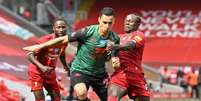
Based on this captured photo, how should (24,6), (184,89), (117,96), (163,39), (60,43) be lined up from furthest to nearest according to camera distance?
(163,39), (24,6), (184,89), (117,96), (60,43)

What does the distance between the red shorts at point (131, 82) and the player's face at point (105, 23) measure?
1.18 meters

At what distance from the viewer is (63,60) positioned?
11.9 m

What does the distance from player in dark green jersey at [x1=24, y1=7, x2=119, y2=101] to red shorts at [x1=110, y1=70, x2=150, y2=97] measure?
1.91ft

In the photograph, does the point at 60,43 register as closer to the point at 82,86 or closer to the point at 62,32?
the point at 82,86

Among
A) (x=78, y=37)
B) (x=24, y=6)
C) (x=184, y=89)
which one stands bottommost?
(x=184, y=89)

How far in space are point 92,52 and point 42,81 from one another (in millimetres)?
2048

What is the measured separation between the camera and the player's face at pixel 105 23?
9.70 m

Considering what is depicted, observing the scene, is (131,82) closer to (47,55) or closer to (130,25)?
(130,25)

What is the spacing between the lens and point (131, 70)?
1089 centimetres

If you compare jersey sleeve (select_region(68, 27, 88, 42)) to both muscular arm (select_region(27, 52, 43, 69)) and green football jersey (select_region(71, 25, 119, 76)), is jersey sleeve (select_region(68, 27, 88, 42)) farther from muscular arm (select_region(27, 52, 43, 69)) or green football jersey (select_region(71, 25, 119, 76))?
muscular arm (select_region(27, 52, 43, 69))

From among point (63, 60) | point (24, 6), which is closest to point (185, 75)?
point (24, 6)

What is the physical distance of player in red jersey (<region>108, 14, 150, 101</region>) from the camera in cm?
1064

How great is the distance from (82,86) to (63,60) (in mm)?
2181

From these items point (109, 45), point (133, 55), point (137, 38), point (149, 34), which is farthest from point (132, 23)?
point (149, 34)
